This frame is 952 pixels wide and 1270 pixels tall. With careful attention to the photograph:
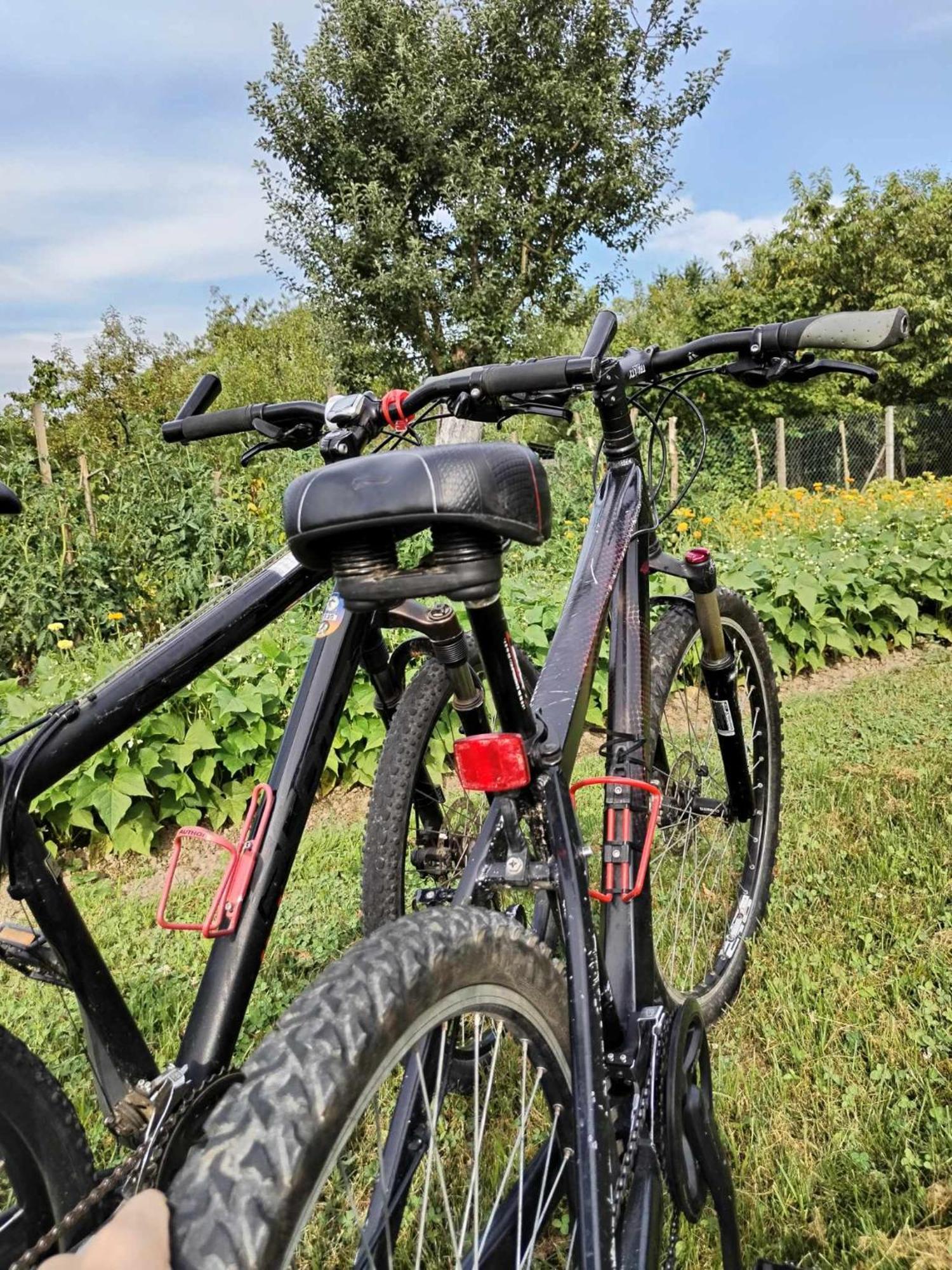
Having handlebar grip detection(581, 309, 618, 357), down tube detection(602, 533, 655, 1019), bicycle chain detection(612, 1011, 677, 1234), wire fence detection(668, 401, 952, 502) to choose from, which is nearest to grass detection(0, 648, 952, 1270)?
bicycle chain detection(612, 1011, 677, 1234)

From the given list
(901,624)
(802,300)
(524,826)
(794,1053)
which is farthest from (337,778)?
(802,300)

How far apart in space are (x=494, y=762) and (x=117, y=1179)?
0.67m

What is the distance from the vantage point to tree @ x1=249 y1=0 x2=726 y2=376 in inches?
611

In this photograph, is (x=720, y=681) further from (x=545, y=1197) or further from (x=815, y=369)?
(x=545, y=1197)

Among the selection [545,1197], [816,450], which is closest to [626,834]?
[545,1197]

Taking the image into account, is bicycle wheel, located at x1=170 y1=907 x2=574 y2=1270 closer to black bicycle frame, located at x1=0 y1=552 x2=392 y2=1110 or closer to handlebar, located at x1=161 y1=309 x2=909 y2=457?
black bicycle frame, located at x1=0 y1=552 x2=392 y2=1110

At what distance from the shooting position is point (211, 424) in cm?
197

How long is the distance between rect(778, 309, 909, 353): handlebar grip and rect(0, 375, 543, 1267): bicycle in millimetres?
782

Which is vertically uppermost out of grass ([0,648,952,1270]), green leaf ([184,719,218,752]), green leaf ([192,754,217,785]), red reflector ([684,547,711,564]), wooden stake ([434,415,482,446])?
wooden stake ([434,415,482,446])

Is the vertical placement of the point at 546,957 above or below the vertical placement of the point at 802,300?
below

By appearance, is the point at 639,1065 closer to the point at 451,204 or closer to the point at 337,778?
the point at 337,778

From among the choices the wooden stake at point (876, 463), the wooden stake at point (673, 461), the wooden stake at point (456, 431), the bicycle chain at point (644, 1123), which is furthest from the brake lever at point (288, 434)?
the wooden stake at point (876, 463)

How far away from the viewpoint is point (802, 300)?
21.3 m

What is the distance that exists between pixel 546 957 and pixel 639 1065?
0.45 m
